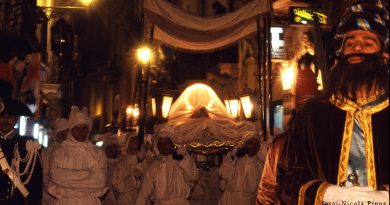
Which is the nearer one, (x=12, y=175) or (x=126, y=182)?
(x=12, y=175)

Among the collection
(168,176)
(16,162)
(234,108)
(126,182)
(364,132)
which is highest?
(234,108)

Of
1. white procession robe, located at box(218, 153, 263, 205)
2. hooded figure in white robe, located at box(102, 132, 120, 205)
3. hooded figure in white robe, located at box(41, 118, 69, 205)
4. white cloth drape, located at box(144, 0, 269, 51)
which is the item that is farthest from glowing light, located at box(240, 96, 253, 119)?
hooded figure in white robe, located at box(41, 118, 69, 205)

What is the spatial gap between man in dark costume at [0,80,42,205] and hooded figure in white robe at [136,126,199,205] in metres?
3.25

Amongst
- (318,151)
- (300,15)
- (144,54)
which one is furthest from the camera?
(300,15)

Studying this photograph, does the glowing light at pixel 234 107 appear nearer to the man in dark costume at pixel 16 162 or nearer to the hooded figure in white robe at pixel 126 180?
the hooded figure in white robe at pixel 126 180

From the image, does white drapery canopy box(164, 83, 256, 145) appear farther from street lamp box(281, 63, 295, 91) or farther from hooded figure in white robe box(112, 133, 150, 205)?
street lamp box(281, 63, 295, 91)

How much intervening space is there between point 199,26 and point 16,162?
5571 mm

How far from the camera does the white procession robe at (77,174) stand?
9.95 m

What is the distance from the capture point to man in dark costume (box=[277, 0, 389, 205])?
4.74m

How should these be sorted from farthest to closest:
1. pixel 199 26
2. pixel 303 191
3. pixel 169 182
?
pixel 199 26
pixel 169 182
pixel 303 191

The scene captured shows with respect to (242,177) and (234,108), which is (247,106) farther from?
(242,177)

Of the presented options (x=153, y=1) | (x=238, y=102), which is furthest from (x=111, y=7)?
(x=153, y=1)

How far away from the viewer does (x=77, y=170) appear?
10133 mm

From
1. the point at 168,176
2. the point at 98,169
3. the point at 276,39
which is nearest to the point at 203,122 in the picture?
the point at 168,176
